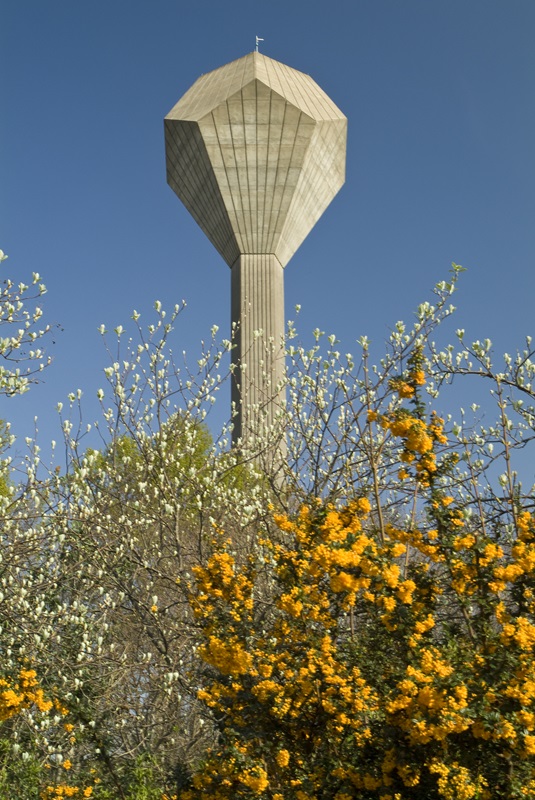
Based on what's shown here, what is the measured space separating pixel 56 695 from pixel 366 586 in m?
3.73

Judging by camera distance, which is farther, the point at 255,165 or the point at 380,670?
the point at 255,165

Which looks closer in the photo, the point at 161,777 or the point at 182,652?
the point at 161,777

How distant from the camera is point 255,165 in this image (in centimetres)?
3108

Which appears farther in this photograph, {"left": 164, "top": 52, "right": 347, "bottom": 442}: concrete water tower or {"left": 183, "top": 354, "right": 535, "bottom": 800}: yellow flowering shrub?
{"left": 164, "top": 52, "right": 347, "bottom": 442}: concrete water tower

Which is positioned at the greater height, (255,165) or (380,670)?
(255,165)

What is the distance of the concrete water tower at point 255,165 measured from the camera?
30.3 m

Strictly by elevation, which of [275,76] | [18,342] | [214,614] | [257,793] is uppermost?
[275,76]

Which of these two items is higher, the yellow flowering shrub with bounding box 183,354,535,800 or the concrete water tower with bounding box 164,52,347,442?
the concrete water tower with bounding box 164,52,347,442

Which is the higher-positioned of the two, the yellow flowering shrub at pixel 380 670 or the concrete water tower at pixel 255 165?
the concrete water tower at pixel 255 165

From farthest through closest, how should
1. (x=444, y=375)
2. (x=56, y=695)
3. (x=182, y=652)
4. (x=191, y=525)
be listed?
1. (x=191, y=525)
2. (x=182, y=652)
3. (x=444, y=375)
4. (x=56, y=695)

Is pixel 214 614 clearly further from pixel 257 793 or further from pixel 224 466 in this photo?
pixel 224 466

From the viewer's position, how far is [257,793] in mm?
4734

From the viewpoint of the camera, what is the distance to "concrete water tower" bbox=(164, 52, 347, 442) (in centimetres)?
3033

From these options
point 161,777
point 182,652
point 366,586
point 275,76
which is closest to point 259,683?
point 366,586
